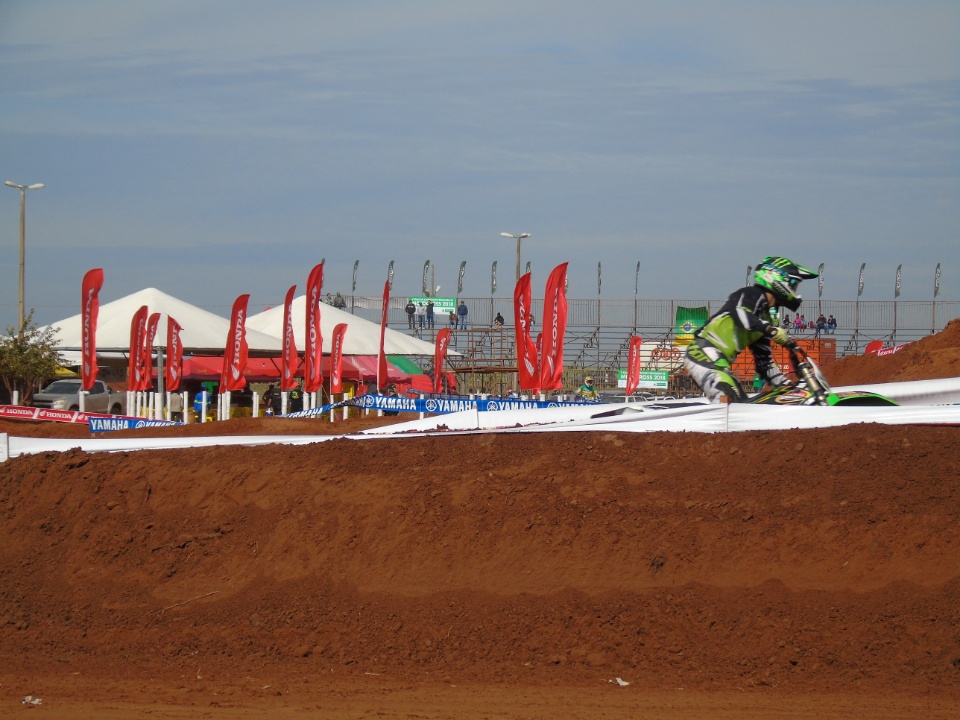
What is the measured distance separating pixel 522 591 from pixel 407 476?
4.53 feet

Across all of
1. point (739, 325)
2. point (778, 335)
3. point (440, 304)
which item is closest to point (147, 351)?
point (739, 325)

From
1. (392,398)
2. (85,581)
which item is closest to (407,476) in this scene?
(85,581)

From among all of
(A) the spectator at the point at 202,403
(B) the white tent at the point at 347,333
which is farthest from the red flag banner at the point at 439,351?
(A) the spectator at the point at 202,403

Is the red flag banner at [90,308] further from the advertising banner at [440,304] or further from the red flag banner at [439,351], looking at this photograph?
the advertising banner at [440,304]

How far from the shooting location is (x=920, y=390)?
9398mm

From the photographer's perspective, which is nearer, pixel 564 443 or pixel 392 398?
pixel 564 443

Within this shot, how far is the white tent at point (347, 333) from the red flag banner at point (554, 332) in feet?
53.0

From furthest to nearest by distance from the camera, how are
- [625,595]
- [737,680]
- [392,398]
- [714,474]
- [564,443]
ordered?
[392,398], [564,443], [714,474], [625,595], [737,680]

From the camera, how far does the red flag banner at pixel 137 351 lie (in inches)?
947

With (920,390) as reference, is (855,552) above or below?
below

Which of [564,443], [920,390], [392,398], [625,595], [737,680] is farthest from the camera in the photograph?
[392,398]

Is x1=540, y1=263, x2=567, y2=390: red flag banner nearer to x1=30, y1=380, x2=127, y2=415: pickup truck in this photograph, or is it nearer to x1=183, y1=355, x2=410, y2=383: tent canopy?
x1=183, y1=355, x2=410, y2=383: tent canopy

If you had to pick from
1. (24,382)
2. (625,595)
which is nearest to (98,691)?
(625,595)

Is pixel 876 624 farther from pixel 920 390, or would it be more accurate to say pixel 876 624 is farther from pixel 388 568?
pixel 920 390
